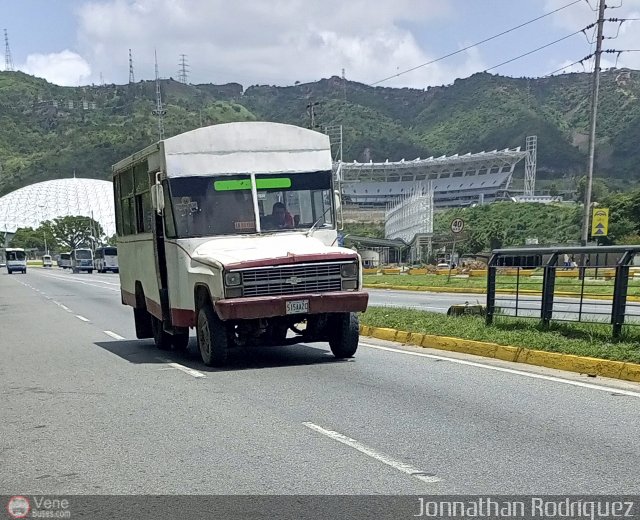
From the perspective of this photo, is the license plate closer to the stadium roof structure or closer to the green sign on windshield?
the green sign on windshield

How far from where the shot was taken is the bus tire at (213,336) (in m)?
10.2

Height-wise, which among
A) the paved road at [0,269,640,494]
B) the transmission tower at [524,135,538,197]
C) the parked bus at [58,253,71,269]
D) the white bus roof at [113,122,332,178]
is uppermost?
the transmission tower at [524,135,538,197]

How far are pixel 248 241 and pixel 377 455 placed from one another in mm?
5343

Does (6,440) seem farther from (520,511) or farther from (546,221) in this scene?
(546,221)

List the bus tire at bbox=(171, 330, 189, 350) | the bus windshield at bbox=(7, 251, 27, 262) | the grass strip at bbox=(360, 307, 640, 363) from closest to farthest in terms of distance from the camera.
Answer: the grass strip at bbox=(360, 307, 640, 363), the bus tire at bbox=(171, 330, 189, 350), the bus windshield at bbox=(7, 251, 27, 262)

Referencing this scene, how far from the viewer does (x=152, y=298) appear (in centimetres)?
1252

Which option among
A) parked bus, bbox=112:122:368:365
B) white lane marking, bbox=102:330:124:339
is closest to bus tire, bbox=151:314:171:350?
parked bus, bbox=112:122:368:365

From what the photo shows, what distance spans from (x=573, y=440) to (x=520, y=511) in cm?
184

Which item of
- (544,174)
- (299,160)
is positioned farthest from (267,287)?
(544,174)

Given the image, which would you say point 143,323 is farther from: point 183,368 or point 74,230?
point 74,230

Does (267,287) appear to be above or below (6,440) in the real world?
above

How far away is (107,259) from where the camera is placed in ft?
243

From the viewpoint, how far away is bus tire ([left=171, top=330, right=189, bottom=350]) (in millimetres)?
12570

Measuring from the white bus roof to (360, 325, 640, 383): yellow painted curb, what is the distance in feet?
11.4
